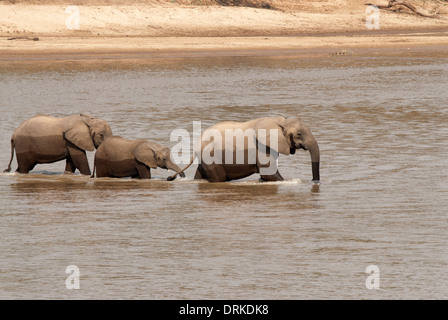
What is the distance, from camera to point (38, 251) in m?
9.64

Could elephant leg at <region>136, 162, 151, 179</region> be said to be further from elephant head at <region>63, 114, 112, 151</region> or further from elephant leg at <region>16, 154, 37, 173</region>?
elephant leg at <region>16, 154, 37, 173</region>

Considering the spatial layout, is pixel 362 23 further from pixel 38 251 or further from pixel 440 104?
pixel 38 251

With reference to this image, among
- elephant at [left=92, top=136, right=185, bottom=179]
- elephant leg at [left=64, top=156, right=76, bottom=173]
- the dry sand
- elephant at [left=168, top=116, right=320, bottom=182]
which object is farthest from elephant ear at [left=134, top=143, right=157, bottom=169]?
the dry sand

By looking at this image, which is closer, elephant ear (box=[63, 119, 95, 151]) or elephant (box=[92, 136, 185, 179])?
elephant (box=[92, 136, 185, 179])

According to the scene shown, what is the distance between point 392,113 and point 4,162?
994 cm

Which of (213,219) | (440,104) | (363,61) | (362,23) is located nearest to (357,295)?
(213,219)

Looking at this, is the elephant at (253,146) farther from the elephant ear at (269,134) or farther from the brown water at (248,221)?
the brown water at (248,221)

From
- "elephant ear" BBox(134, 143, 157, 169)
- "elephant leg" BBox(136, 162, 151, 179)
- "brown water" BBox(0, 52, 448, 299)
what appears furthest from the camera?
"elephant leg" BBox(136, 162, 151, 179)

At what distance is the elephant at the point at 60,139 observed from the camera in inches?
567

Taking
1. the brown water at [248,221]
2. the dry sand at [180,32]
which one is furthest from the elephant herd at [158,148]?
the dry sand at [180,32]

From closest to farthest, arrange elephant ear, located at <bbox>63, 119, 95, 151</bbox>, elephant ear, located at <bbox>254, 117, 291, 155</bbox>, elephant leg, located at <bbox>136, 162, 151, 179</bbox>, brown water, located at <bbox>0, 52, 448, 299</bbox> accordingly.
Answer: brown water, located at <bbox>0, 52, 448, 299</bbox>
elephant ear, located at <bbox>254, 117, 291, 155</bbox>
elephant leg, located at <bbox>136, 162, 151, 179</bbox>
elephant ear, located at <bbox>63, 119, 95, 151</bbox>

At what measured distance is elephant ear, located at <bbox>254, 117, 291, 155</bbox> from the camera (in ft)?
43.5

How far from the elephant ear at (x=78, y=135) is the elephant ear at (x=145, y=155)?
827 millimetres

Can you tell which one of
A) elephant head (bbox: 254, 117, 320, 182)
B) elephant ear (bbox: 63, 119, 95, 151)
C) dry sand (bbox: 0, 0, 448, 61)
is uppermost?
elephant head (bbox: 254, 117, 320, 182)
